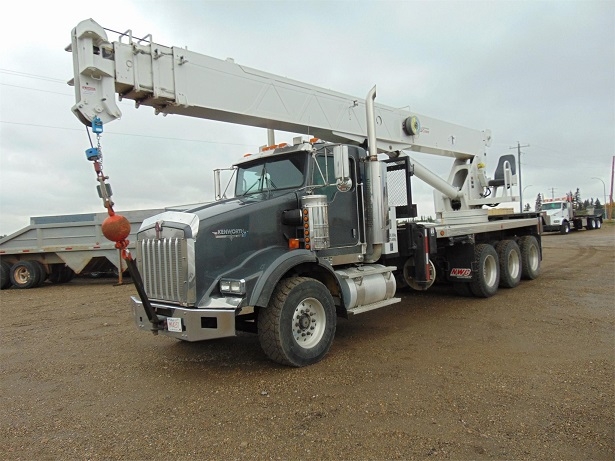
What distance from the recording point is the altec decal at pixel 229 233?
15.3 feet

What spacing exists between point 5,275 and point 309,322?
13159mm

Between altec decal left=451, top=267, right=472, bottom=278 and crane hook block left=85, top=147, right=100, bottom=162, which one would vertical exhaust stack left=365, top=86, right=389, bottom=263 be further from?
crane hook block left=85, top=147, right=100, bottom=162

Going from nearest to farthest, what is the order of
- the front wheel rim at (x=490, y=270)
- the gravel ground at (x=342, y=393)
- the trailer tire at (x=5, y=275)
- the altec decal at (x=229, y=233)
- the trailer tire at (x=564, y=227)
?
the gravel ground at (x=342, y=393) < the altec decal at (x=229, y=233) < the front wheel rim at (x=490, y=270) < the trailer tire at (x=5, y=275) < the trailer tire at (x=564, y=227)

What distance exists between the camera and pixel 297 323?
486 cm

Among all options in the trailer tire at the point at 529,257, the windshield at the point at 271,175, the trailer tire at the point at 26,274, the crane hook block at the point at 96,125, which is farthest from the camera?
the trailer tire at the point at 26,274

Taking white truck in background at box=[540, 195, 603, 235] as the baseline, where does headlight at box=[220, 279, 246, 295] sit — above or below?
below

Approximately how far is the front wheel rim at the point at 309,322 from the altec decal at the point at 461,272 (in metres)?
4.26

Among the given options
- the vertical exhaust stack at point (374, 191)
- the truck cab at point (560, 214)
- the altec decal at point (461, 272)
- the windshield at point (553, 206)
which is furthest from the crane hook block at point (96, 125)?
the windshield at point (553, 206)

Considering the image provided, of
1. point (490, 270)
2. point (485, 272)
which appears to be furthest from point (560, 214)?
point (485, 272)

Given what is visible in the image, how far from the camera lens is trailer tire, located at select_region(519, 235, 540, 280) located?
10.3 metres

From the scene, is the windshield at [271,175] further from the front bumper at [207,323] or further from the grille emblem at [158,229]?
the front bumper at [207,323]

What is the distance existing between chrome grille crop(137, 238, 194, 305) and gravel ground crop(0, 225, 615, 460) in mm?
910

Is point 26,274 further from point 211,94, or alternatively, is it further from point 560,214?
point 560,214

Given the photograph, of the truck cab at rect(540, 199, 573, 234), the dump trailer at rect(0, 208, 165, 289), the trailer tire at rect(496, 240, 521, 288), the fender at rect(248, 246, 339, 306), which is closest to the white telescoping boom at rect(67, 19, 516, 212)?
the fender at rect(248, 246, 339, 306)
